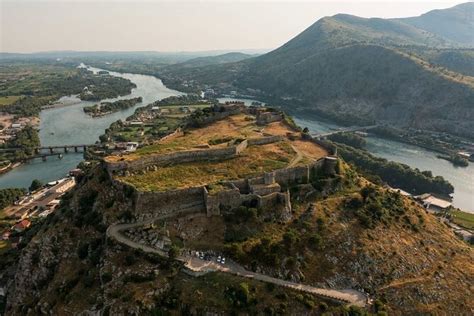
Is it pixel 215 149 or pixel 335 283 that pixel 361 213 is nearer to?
pixel 335 283

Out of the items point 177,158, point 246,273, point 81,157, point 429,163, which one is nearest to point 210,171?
point 177,158

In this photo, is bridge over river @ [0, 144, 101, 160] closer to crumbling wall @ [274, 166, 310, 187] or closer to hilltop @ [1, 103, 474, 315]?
hilltop @ [1, 103, 474, 315]

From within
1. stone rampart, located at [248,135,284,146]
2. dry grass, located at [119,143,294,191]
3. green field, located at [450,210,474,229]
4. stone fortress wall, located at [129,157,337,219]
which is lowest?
green field, located at [450,210,474,229]

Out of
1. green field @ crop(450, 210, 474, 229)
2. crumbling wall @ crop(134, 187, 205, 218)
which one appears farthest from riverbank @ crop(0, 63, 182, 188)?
green field @ crop(450, 210, 474, 229)

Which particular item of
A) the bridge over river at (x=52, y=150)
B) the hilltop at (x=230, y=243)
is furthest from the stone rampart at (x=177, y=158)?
the bridge over river at (x=52, y=150)

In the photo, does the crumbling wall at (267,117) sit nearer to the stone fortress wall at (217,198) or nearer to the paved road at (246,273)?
the stone fortress wall at (217,198)

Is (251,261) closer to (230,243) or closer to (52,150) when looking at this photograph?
(230,243)

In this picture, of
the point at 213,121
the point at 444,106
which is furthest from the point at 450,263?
the point at 444,106
